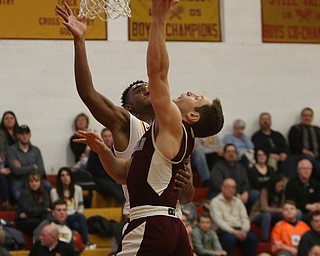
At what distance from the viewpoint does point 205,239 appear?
1189 cm

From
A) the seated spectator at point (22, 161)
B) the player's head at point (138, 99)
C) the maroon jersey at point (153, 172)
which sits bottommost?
the seated spectator at point (22, 161)

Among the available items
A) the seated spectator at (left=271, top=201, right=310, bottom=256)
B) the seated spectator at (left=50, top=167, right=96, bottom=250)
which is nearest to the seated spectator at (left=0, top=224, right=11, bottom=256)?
the seated spectator at (left=50, top=167, right=96, bottom=250)

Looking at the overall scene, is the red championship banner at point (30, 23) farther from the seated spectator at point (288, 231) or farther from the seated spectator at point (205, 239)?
the seated spectator at point (288, 231)

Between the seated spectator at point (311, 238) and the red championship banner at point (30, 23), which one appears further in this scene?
the red championship banner at point (30, 23)

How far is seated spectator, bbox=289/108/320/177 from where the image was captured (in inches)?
600

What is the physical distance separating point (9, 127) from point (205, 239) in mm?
4056

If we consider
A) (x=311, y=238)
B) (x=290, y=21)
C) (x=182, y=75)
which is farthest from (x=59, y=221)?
(x=290, y=21)

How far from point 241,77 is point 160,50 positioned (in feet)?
36.1

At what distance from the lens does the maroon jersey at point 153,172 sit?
16.4 ft

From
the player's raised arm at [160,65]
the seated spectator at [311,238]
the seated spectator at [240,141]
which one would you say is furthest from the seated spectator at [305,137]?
the player's raised arm at [160,65]

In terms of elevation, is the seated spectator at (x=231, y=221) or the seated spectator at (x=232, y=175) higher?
the seated spectator at (x=232, y=175)

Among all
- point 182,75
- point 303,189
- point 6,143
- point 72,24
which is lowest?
point 303,189

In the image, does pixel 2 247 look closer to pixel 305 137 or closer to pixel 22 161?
pixel 22 161

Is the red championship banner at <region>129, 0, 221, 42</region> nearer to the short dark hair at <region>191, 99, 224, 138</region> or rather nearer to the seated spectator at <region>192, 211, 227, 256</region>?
the seated spectator at <region>192, 211, 227, 256</region>
